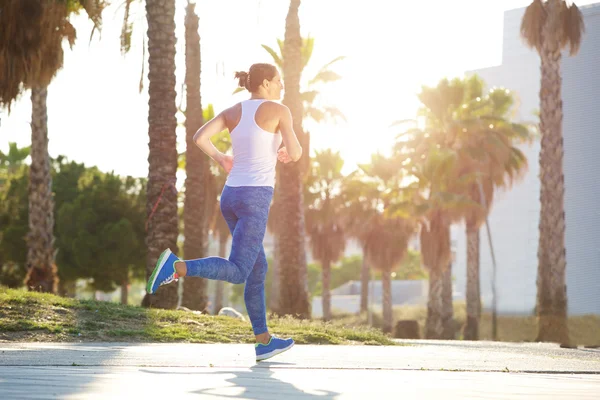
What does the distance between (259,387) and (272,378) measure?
642 millimetres

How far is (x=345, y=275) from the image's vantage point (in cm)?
11362

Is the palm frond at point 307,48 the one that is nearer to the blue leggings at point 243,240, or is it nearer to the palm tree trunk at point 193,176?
the palm tree trunk at point 193,176

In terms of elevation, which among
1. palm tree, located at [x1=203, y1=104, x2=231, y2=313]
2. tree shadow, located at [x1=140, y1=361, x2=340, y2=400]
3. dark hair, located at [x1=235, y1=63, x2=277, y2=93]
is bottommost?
tree shadow, located at [x1=140, y1=361, x2=340, y2=400]

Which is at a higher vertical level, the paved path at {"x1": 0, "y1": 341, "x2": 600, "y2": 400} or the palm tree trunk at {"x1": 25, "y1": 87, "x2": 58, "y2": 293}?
the palm tree trunk at {"x1": 25, "y1": 87, "x2": 58, "y2": 293}

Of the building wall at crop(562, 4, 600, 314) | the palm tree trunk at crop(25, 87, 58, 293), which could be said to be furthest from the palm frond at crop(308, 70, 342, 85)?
the building wall at crop(562, 4, 600, 314)

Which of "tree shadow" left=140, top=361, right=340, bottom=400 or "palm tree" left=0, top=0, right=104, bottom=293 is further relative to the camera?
"palm tree" left=0, top=0, right=104, bottom=293

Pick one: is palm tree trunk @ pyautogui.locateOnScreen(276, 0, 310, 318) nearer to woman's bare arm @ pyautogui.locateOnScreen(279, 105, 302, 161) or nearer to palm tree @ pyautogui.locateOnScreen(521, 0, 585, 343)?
palm tree @ pyautogui.locateOnScreen(521, 0, 585, 343)

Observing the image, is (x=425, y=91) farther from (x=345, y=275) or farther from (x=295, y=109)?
(x=345, y=275)

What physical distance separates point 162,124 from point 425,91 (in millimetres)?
26935

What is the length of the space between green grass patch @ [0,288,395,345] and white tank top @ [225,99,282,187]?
505 cm

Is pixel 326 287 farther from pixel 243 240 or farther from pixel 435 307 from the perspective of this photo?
pixel 243 240

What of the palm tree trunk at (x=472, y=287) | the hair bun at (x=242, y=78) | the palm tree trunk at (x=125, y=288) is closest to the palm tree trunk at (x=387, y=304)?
the palm tree trunk at (x=472, y=287)

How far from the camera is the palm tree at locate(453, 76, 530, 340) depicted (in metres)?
43.4

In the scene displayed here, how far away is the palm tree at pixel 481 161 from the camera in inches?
1708
